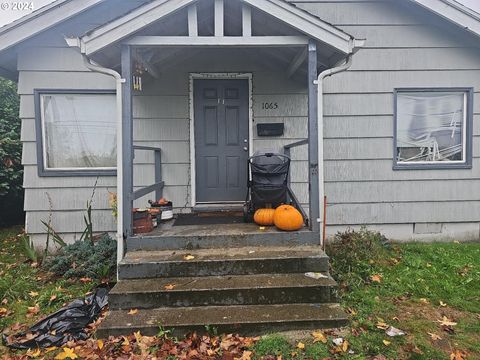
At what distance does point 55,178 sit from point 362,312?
181 inches

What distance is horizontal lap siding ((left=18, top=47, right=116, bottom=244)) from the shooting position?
16.5 feet

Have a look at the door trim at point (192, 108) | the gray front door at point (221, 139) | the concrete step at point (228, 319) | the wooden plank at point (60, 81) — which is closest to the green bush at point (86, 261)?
the concrete step at point (228, 319)

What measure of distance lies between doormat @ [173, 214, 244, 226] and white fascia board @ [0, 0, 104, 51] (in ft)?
10.6

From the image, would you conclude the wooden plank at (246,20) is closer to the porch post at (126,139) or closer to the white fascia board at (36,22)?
the porch post at (126,139)

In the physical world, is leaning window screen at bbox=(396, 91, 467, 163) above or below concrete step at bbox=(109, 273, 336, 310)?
above

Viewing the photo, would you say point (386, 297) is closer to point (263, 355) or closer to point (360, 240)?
point (360, 240)

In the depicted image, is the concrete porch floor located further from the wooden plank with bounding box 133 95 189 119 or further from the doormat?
the wooden plank with bounding box 133 95 189 119

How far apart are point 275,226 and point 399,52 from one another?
3.52m

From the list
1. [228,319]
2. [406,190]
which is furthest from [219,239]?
[406,190]

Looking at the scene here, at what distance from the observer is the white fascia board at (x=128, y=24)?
11.5 ft

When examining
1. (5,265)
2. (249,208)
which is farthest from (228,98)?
(5,265)

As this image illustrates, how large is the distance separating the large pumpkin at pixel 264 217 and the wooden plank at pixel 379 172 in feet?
5.53

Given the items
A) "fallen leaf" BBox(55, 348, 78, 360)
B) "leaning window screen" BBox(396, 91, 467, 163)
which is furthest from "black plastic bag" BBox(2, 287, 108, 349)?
"leaning window screen" BBox(396, 91, 467, 163)

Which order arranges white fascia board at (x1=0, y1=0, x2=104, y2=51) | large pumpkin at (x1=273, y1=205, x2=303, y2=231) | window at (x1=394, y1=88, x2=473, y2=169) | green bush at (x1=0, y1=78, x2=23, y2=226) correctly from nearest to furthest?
1. large pumpkin at (x1=273, y1=205, x2=303, y2=231)
2. white fascia board at (x1=0, y1=0, x2=104, y2=51)
3. window at (x1=394, y1=88, x2=473, y2=169)
4. green bush at (x1=0, y1=78, x2=23, y2=226)
